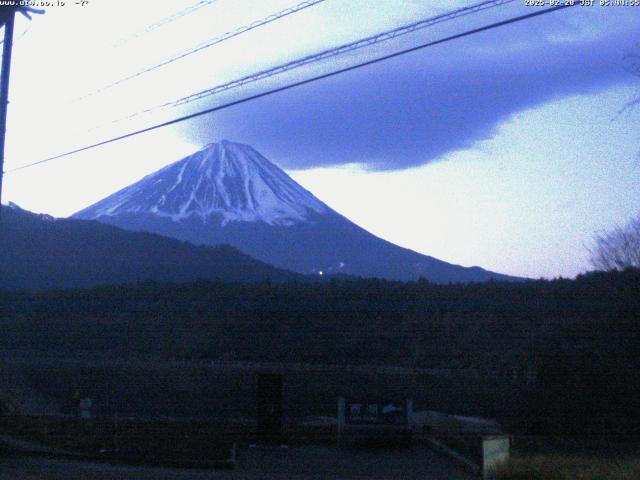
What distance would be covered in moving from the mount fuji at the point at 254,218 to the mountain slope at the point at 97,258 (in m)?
27.7

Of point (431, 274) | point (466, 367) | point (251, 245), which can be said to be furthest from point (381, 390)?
point (251, 245)

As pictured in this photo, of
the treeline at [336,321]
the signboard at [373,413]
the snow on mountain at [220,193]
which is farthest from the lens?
the snow on mountain at [220,193]

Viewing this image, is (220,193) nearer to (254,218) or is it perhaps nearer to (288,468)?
(254,218)

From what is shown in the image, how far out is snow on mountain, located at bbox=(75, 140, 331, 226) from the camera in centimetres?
13050

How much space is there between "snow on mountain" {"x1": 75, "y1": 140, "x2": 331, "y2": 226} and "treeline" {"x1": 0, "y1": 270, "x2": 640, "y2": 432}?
73026mm

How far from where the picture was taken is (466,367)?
1697 inches

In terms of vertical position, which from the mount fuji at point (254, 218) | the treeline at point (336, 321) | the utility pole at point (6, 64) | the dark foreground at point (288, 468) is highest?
the mount fuji at point (254, 218)

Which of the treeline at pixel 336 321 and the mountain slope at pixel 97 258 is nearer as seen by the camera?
the treeline at pixel 336 321

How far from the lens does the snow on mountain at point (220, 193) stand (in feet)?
428

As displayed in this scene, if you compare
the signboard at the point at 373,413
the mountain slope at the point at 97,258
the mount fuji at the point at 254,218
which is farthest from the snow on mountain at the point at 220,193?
the signboard at the point at 373,413

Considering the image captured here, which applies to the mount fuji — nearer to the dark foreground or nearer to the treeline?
the treeline

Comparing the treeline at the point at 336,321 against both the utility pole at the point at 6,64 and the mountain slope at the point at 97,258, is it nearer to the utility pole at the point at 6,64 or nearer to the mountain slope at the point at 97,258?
the mountain slope at the point at 97,258

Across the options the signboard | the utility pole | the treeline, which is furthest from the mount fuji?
the utility pole

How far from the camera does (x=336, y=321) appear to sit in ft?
165
